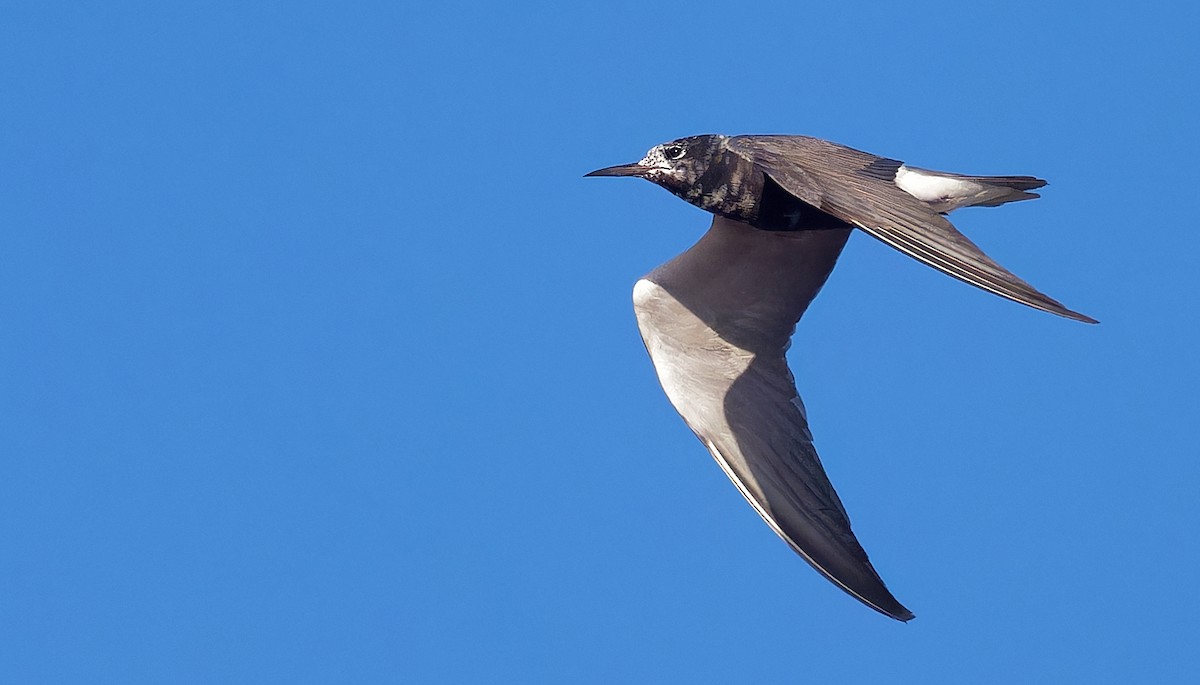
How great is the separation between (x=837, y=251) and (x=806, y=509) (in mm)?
1877

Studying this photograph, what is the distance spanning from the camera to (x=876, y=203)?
10891 mm

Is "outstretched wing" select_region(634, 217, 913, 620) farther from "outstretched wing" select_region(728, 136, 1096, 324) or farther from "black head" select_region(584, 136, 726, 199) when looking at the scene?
"outstretched wing" select_region(728, 136, 1096, 324)

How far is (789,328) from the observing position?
13523mm

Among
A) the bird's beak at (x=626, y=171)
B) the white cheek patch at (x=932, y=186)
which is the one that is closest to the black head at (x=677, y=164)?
the bird's beak at (x=626, y=171)

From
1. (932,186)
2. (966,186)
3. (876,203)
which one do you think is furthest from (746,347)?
(876,203)

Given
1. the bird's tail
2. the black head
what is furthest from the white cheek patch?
the black head

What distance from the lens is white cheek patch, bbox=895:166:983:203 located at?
40.2ft

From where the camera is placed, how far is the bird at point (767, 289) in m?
11.9

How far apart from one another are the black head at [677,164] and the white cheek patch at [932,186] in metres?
1.20

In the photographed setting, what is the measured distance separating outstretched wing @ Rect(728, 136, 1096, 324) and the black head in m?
0.19

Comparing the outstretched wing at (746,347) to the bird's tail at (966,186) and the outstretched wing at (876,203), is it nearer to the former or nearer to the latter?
the bird's tail at (966,186)

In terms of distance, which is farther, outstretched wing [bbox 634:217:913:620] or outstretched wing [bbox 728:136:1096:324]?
outstretched wing [bbox 634:217:913:620]

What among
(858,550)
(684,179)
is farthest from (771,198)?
(858,550)

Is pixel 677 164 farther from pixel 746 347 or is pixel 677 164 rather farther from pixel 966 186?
pixel 966 186
